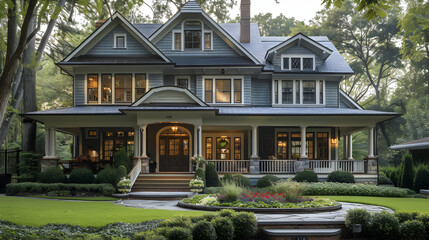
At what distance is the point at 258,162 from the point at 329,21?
86.0 ft

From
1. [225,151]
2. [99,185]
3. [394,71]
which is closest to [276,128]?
[225,151]

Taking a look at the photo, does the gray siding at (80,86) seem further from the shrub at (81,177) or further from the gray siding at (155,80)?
the shrub at (81,177)

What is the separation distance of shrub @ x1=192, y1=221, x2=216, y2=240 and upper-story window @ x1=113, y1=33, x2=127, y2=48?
58.1 ft

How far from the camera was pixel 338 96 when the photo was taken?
1075 inches

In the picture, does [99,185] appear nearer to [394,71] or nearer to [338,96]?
[338,96]

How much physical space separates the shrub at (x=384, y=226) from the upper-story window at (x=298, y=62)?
1574 cm

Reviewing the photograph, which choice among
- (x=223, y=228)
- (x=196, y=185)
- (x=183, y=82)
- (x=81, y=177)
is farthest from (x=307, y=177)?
(x=223, y=228)

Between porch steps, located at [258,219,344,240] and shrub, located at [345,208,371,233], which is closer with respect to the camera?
porch steps, located at [258,219,344,240]

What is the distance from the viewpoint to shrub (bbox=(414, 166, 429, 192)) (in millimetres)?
22630

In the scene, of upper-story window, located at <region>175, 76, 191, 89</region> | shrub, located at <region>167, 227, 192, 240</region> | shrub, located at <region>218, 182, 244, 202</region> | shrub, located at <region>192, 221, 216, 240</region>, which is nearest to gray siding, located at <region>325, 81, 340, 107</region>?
upper-story window, located at <region>175, 76, 191, 89</region>

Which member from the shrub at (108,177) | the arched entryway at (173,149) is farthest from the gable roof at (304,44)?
the shrub at (108,177)

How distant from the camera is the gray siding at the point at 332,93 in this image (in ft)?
89.2

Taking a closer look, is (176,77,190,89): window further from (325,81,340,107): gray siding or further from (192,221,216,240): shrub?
(192,221,216,240): shrub

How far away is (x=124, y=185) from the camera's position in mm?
20141
